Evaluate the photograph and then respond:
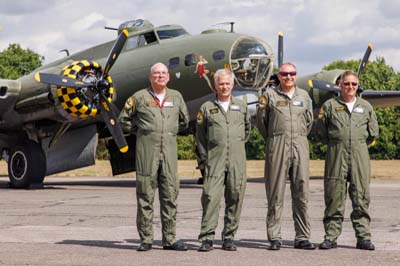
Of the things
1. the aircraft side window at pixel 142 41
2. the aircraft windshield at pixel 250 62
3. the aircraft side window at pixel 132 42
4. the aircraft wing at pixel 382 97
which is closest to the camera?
the aircraft windshield at pixel 250 62

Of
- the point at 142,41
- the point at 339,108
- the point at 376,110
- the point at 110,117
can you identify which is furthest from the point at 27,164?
the point at 376,110

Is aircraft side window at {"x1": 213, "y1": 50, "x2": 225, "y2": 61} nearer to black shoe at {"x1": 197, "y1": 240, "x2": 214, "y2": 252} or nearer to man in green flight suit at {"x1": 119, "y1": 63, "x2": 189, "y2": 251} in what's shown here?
man in green flight suit at {"x1": 119, "y1": 63, "x2": 189, "y2": 251}

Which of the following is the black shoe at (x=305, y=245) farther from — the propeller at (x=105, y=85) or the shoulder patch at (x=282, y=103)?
the propeller at (x=105, y=85)

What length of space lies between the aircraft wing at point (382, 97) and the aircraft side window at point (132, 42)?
8.83 metres

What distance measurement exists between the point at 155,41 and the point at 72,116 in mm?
3133

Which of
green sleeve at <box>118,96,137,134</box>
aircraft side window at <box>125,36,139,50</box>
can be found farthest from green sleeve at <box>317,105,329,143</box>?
aircraft side window at <box>125,36,139,50</box>

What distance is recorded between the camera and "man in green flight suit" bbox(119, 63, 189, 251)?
8.55 meters

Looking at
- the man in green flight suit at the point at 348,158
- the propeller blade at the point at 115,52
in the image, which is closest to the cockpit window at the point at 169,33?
the propeller blade at the point at 115,52

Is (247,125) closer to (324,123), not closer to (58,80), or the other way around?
(324,123)

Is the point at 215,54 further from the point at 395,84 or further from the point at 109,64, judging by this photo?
the point at 395,84

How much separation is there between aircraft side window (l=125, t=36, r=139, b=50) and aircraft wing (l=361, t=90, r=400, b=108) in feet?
29.0

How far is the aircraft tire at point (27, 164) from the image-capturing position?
20.1 metres

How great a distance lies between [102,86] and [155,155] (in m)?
9.84

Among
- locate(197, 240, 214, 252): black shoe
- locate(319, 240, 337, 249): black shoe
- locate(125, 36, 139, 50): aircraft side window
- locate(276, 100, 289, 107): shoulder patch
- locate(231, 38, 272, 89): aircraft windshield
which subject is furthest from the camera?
locate(125, 36, 139, 50): aircraft side window
